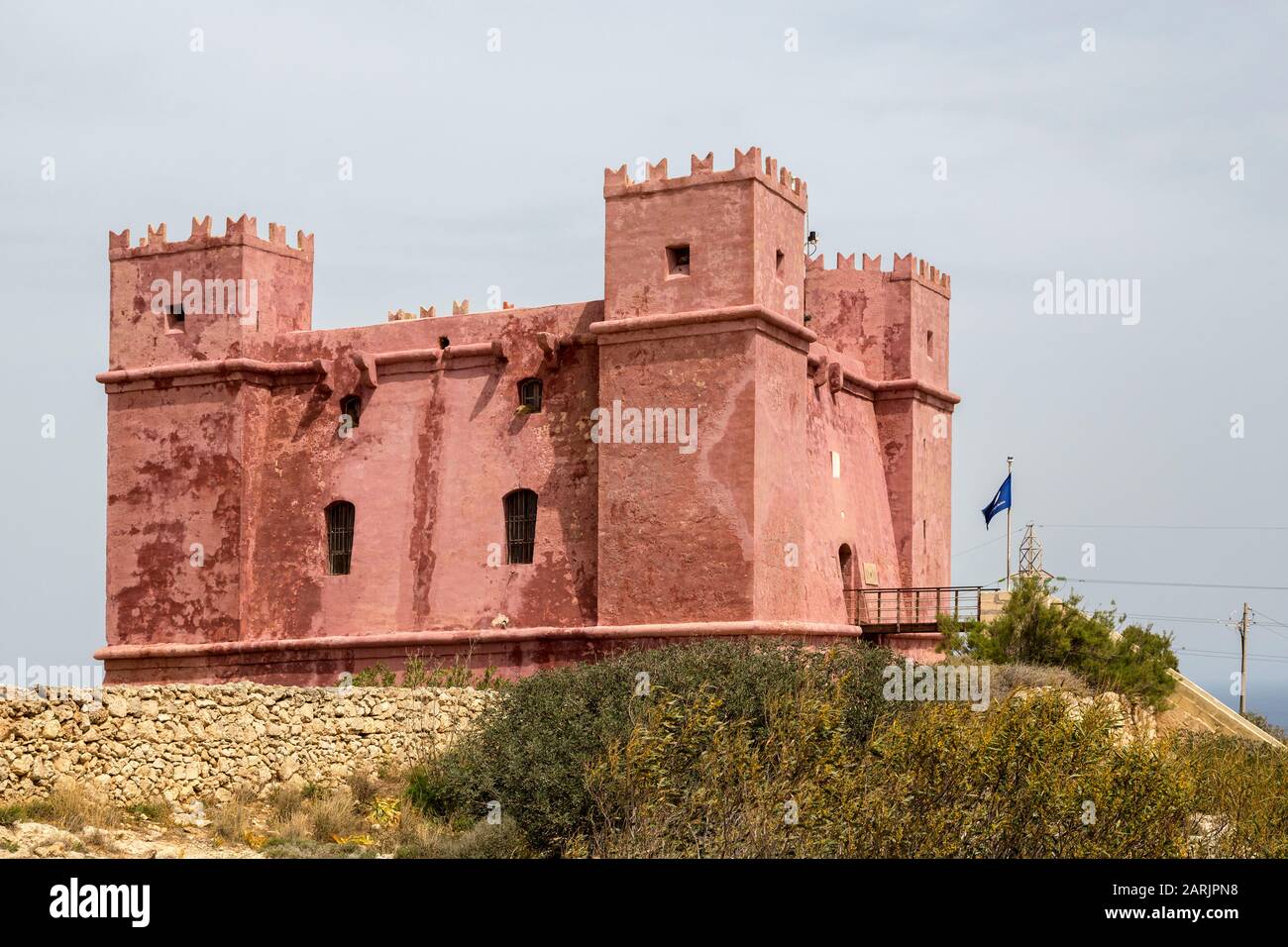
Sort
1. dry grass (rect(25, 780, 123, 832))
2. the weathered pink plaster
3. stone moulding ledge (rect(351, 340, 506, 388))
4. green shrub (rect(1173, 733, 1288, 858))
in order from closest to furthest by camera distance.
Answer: dry grass (rect(25, 780, 123, 832)), green shrub (rect(1173, 733, 1288, 858)), the weathered pink plaster, stone moulding ledge (rect(351, 340, 506, 388))

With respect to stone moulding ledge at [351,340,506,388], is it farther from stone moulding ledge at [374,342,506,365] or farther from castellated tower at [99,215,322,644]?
castellated tower at [99,215,322,644]

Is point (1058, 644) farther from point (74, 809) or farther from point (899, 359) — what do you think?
point (74, 809)

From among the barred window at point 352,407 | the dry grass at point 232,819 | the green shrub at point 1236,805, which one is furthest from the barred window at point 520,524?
the green shrub at point 1236,805

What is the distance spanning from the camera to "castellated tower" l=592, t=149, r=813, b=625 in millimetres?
26828

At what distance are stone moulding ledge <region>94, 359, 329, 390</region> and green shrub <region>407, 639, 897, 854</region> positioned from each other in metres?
9.52

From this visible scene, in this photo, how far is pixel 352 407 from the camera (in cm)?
3108

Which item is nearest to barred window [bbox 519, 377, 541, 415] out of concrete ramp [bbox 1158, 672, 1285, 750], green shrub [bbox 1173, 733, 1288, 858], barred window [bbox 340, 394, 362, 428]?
barred window [bbox 340, 394, 362, 428]

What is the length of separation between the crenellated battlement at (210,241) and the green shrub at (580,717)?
1160 cm

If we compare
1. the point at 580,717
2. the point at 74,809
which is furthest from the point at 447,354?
the point at 74,809

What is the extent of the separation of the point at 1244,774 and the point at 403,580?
14010 mm

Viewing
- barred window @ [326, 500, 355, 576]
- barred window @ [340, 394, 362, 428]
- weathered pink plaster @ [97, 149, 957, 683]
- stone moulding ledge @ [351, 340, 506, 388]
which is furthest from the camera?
barred window @ [340, 394, 362, 428]
